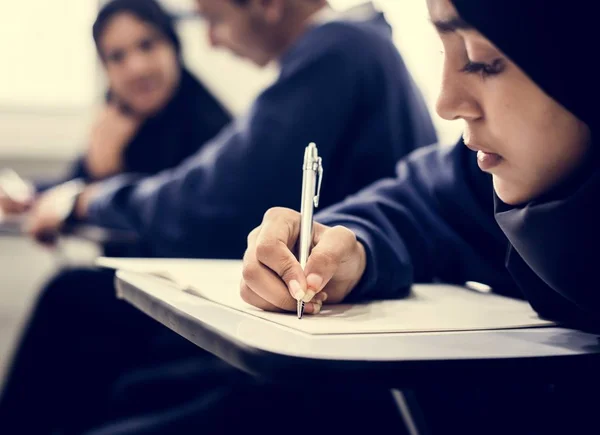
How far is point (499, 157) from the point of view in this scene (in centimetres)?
53

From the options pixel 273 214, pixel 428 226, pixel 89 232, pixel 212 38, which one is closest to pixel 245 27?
pixel 212 38

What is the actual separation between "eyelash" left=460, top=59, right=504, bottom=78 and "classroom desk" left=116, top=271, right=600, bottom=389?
0.19 m

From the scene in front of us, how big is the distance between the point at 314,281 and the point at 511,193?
16cm

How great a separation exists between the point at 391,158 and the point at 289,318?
1.90 feet

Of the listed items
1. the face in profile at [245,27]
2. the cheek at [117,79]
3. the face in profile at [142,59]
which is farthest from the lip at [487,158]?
the cheek at [117,79]

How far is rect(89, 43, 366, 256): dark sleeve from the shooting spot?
1.09 m

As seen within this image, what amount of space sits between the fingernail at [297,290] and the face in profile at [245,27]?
0.95 metres

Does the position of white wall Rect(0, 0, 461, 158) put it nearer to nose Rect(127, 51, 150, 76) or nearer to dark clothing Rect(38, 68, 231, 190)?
nose Rect(127, 51, 150, 76)

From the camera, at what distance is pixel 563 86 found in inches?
18.5

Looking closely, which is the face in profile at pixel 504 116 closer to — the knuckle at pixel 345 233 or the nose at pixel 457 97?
the nose at pixel 457 97

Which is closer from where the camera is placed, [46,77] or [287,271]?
[287,271]

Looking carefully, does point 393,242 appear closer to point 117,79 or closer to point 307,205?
point 307,205

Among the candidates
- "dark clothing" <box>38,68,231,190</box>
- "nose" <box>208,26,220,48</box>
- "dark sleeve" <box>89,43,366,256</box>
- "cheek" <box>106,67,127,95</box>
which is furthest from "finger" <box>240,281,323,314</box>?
"cheek" <box>106,67,127,95</box>

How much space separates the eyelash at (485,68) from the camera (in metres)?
0.50
